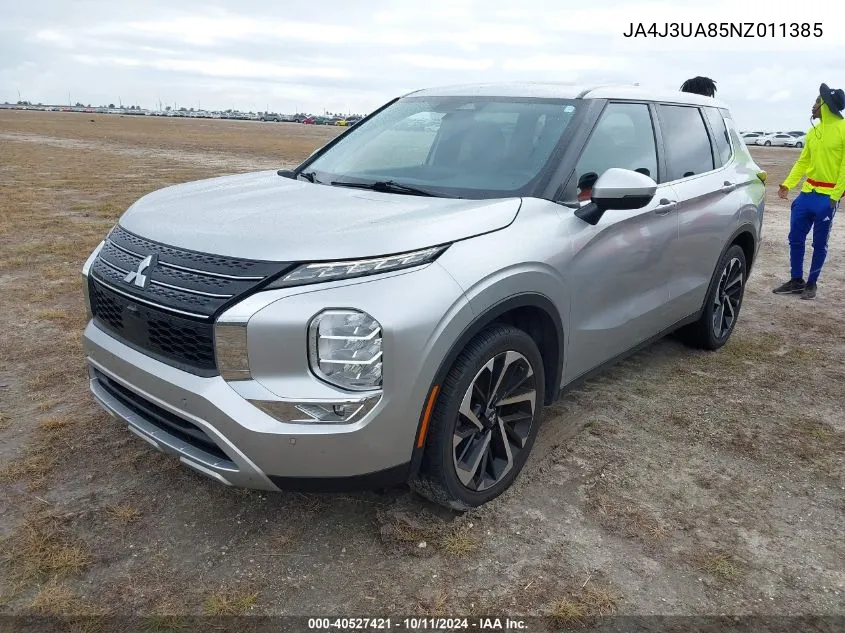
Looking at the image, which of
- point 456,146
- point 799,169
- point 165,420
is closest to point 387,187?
point 456,146

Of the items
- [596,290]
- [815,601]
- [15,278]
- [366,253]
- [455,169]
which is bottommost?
[815,601]

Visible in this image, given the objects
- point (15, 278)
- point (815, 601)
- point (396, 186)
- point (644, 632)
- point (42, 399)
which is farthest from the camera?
point (15, 278)

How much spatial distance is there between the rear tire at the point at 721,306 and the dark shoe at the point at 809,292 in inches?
72.9

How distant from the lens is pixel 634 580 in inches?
102

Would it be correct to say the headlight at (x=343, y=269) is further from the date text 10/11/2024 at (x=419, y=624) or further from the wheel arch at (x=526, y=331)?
the date text 10/11/2024 at (x=419, y=624)

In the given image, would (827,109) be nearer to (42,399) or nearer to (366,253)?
(366,253)

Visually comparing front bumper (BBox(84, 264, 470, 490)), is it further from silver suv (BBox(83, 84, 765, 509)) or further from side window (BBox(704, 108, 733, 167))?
side window (BBox(704, 108, 733, 167))

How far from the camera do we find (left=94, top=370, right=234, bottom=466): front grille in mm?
2490

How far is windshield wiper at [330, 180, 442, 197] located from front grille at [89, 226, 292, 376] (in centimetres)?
101

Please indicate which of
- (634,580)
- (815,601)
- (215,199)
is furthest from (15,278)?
(815,601)

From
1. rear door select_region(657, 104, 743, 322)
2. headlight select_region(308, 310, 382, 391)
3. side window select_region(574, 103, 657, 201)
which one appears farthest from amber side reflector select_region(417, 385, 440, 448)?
rear door select_region(657, 104, 743, 322)

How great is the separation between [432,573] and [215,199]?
6.18 feet

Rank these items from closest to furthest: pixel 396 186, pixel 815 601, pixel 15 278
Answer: pixel 815 601
pixel 396 186
pixel 15 278

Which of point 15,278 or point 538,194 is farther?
point 15,278
